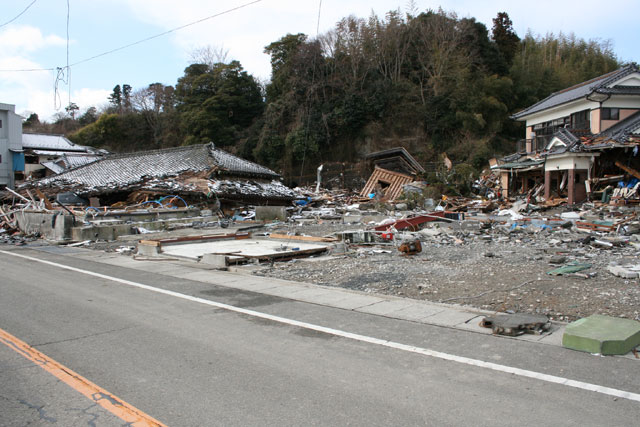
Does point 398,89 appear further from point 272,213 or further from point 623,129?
point 272,213

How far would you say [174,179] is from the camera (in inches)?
1193

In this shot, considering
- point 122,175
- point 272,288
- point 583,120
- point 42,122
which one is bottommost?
point 272,288

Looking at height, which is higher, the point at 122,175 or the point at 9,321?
the point at 122,175

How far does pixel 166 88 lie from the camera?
67625 millimetres

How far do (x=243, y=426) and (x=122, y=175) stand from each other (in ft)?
107

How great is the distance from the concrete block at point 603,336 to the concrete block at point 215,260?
8.41 m

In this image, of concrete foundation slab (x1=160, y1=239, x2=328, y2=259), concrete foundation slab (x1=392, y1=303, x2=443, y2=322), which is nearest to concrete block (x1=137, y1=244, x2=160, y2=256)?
concrete foundation slab (x1=160, y1=239, x2=328, y2=259)

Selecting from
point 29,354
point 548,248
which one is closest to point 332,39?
point 548,248

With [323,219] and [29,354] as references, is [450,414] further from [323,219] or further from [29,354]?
[323,219]

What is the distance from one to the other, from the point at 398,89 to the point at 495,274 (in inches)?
1548

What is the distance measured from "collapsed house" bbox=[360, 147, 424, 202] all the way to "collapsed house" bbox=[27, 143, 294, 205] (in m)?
7.76

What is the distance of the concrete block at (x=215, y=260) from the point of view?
39.6ft

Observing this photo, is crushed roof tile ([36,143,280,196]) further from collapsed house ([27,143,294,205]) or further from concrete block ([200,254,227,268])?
concrete block ([200,254,227,268])

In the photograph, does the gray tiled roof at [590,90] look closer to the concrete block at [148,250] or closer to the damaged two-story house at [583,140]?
the damaged two-story house at [583,140]
